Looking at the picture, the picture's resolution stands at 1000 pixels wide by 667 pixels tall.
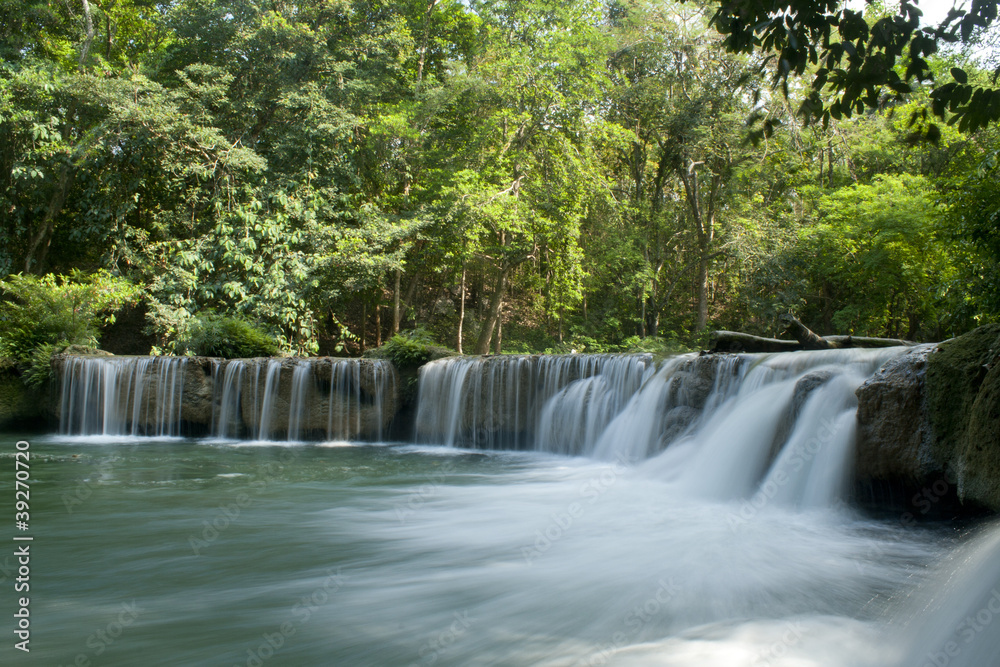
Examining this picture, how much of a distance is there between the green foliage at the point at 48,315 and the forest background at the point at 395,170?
7 centimetres

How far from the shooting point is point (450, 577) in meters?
4.44

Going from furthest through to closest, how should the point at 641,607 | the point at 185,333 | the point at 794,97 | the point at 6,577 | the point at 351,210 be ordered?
the point at 794,97 < the point at 351,210 < the point at 185,333 < the point at 6,577 < the point at 641,607

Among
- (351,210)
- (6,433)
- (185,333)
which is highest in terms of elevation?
(351,210)

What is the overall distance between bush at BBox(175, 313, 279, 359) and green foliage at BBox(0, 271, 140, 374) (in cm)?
241

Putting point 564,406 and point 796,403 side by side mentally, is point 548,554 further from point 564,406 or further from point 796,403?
point 564,406

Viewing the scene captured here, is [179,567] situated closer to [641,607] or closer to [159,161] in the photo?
[641,607]

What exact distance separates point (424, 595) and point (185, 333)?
15.1 metres

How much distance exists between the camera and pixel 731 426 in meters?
7.40

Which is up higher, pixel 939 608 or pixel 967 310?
pixel 967 310

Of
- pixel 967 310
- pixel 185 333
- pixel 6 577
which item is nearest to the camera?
pixel 6 577

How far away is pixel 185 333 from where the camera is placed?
1698cm

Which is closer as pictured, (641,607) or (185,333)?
(641,607)

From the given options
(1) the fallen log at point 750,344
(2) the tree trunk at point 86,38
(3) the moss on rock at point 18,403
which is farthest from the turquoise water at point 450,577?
(2) the tree trunk at point 86,38

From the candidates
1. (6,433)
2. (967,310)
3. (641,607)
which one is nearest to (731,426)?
(641,607)
